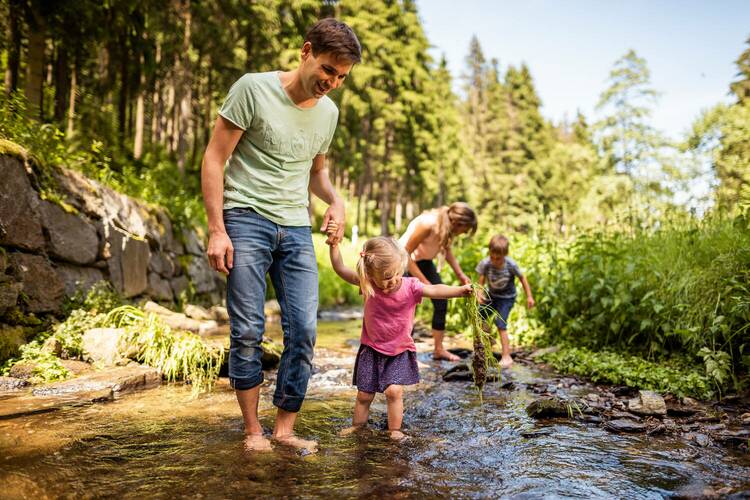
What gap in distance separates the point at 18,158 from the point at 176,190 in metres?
8.81

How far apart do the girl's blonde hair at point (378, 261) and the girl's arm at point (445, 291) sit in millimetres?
209

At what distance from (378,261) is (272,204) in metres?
0.76

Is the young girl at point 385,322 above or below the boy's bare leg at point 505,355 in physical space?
above

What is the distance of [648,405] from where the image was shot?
3.88 meters

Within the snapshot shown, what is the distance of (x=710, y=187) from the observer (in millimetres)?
6812

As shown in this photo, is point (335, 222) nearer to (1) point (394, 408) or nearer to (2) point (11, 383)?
(1) point (394, 408)

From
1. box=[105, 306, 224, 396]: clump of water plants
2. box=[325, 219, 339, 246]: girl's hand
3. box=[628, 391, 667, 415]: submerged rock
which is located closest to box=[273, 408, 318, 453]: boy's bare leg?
box=[325, 219, 339, 246]: girl's hand

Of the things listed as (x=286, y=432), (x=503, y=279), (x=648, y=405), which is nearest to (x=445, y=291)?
(x=286, y=432)

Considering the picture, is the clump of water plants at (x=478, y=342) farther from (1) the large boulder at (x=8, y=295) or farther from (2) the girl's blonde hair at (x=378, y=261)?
(1) the large boulder at (x=8, y=295)

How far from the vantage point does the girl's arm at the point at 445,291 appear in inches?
125

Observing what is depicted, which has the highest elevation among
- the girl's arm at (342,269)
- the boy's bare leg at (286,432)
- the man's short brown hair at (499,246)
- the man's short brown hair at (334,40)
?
the man's short brown hair at (334,40)

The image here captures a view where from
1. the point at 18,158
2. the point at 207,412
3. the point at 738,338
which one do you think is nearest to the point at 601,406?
the point at 738,338

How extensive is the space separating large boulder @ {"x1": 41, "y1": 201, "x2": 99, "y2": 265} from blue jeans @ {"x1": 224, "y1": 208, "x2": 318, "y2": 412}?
12.7 feet

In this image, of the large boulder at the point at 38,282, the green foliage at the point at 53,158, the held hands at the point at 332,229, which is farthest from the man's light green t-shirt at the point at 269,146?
the green foliage at the point at 53,158
